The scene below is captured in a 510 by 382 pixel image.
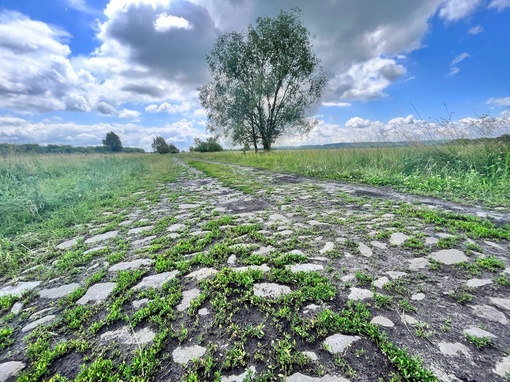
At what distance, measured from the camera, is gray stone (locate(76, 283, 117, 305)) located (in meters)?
1.88

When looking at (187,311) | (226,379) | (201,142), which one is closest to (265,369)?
(226,379)

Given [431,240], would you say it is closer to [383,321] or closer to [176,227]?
[383,321]

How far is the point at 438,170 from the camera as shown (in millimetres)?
6051

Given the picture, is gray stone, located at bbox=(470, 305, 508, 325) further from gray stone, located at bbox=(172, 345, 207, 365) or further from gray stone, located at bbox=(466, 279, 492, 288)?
gray stone, located at bbox=(172, 345, 207, 365)

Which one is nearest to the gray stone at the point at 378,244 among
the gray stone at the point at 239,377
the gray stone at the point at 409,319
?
the gray stone at the point at 409,319

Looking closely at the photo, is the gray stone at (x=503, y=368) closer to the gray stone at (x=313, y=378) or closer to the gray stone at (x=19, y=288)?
the gray stone at (x=313, y=378)

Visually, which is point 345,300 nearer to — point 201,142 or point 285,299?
point 285,299

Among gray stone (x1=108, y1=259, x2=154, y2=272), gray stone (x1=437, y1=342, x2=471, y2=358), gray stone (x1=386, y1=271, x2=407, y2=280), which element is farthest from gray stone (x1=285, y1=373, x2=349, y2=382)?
gray stone (x1=108, y1=259, x2=154, y2=272)

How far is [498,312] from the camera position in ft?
4.90

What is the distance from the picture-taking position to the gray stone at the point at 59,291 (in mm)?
1996

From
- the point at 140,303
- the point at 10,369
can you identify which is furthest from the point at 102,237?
the point at 10,369

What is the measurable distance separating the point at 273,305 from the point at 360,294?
66 cm

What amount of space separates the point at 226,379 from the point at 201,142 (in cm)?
6545

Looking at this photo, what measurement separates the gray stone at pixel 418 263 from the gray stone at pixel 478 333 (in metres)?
0.66
